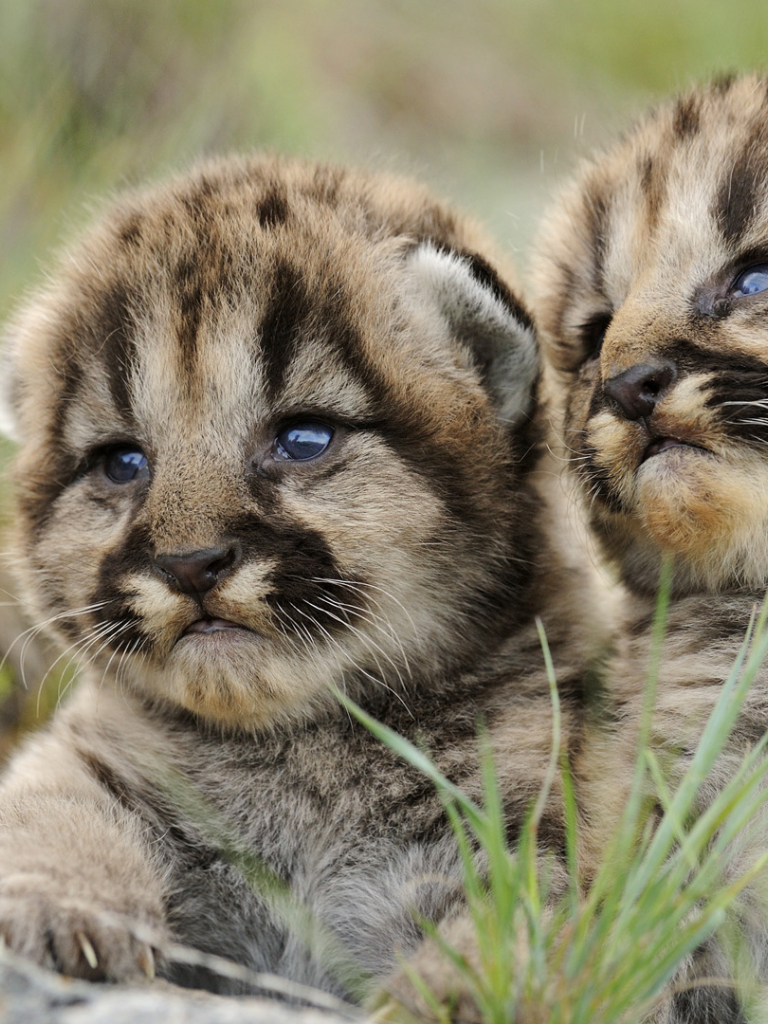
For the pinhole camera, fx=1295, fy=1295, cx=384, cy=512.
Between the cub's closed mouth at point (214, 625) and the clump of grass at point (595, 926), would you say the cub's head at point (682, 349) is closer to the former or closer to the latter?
the clump of grass at point (595, 926)

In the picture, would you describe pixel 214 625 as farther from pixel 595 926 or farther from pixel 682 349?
pixel 682 349

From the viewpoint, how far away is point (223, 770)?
11.9 feet

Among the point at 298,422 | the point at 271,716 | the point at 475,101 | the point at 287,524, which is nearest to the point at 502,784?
the point at 271,716

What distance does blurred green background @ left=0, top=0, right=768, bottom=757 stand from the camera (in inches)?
236

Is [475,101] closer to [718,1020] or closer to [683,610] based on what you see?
[683,610]

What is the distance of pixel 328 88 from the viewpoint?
Result: 412 inches

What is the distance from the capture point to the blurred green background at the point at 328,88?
19.7ft

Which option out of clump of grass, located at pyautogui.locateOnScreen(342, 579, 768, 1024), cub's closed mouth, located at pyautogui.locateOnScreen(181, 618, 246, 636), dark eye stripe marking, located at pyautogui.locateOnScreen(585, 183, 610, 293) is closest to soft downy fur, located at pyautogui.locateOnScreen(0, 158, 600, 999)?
cub's closed mouth, located at pyautogui.locateOnScreen(181, 618, 246, 636)

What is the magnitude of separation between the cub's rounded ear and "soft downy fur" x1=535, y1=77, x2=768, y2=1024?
0.62ft

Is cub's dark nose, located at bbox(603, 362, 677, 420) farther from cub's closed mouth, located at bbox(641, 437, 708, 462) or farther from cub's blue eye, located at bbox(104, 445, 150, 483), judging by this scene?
cub's blue eye, located at bbox(104, 445, 150, 483)

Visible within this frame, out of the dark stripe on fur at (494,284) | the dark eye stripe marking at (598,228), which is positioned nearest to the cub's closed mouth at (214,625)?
the dark stripe on fur at (494,284)

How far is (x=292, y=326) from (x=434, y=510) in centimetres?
62

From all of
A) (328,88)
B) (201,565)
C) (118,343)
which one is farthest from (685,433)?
(328,88)

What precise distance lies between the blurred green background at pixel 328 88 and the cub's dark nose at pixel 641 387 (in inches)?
55.6
